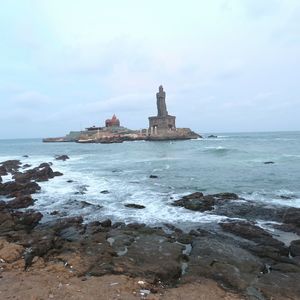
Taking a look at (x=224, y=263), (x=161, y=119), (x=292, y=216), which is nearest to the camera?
(x=224, y=263)

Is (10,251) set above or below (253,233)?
above

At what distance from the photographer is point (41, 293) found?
9422 mm

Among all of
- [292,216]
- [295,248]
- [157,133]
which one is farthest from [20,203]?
[157,133]

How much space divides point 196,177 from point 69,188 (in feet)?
39.3

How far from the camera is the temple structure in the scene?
121 meters

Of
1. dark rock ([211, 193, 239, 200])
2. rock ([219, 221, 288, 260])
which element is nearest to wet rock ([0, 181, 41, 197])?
dark rock ([211, 193, 239, 200])

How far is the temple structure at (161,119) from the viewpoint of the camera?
121 m

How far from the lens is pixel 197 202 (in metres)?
21.3

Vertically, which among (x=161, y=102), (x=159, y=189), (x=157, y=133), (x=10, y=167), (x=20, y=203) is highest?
(x=161, y=102)

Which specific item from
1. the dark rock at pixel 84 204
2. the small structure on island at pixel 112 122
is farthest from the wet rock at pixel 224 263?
the small structure on island at pixel 112 122

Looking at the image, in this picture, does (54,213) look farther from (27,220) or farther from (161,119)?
(161,119)

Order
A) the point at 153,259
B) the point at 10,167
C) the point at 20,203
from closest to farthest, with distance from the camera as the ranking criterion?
the point at 153,259 < the point at 20,203 < the point at 10,167

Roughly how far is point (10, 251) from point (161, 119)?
110192mm

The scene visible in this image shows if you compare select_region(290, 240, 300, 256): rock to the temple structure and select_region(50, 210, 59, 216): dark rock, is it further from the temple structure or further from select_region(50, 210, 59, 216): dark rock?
the temple structure
